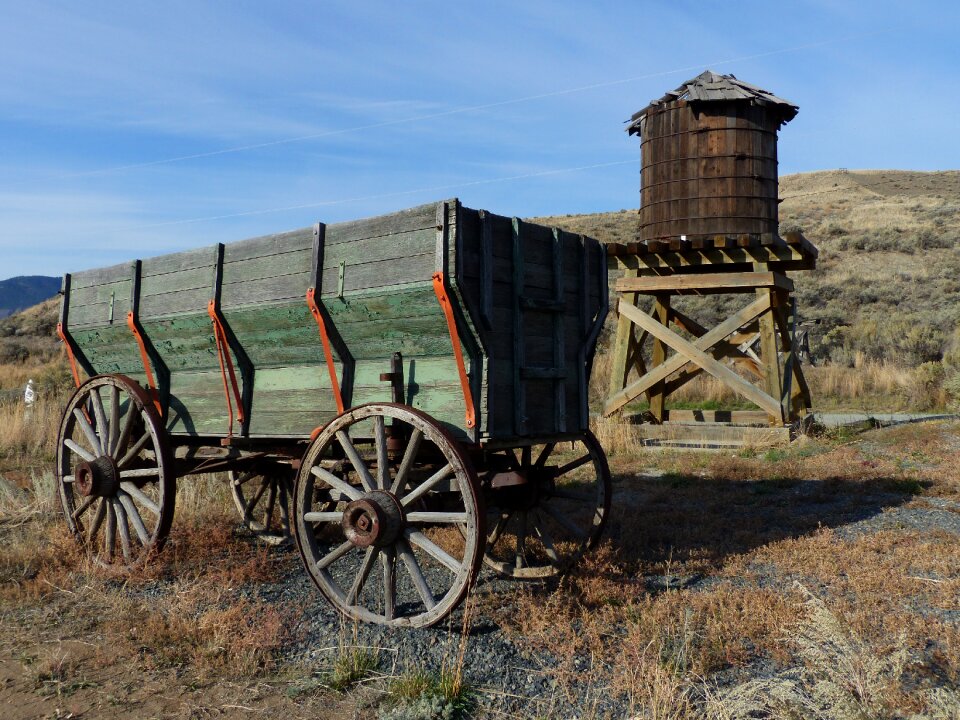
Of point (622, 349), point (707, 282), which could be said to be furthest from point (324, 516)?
point (622, 349)

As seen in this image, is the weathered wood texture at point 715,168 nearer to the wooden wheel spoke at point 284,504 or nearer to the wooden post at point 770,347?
the wooden post at point 770,347

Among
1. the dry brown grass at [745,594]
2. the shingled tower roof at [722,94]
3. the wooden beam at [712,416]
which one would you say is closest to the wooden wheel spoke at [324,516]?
the dry brown grass at [745,594]

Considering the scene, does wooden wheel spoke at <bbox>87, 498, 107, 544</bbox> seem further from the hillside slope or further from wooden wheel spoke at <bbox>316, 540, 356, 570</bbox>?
the hillside slope

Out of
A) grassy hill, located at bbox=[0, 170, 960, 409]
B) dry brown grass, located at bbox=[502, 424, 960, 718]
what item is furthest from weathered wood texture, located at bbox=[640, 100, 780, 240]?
grassy hill, located at bbox=[0, 170, 960, 409]

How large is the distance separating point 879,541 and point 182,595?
499 centimetres

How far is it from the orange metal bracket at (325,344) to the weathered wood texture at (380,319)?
4 centimetres

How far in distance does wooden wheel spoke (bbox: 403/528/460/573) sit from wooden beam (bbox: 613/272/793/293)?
27.1 feet

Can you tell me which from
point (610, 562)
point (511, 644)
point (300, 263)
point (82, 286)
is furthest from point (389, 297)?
point (82, 286)

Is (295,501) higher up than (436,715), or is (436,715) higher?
(295,501)

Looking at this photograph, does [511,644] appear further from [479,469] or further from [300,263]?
[300,263]

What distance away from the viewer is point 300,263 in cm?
530

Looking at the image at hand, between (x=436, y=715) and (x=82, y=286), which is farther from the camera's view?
(x=82, y=286)

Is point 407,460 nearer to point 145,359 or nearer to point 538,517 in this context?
point 538,517

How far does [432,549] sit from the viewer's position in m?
4.59
